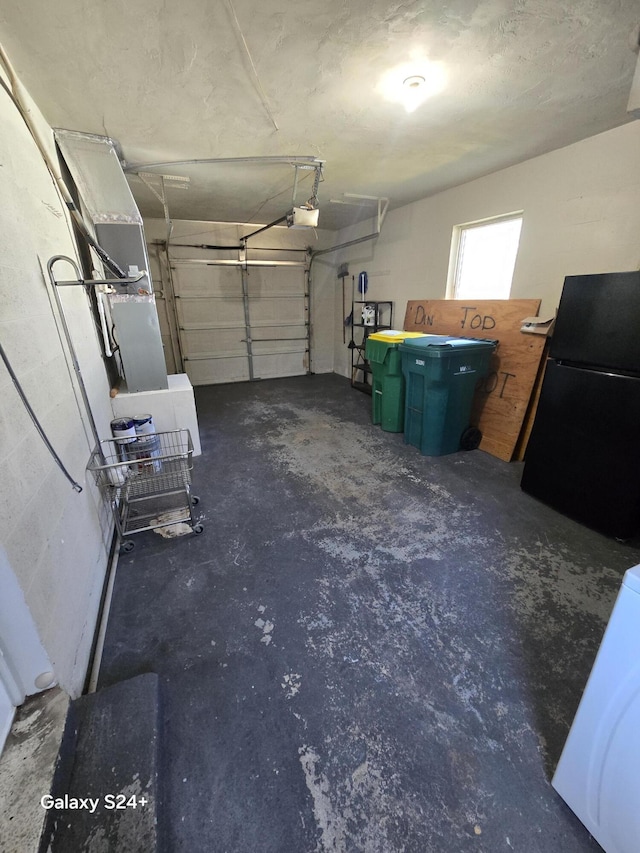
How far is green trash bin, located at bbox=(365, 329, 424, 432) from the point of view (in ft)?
11.4

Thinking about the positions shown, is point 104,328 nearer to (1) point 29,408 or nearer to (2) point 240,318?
(1) point 29,408

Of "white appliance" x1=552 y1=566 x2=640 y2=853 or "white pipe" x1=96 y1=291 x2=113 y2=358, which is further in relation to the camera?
"white pipe" x1=96 y1=291 x2=113 y2=358

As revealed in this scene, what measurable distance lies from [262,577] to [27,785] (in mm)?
1091

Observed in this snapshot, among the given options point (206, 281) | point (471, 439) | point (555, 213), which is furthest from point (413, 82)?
point (206, 281)

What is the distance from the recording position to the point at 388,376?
3598 mm

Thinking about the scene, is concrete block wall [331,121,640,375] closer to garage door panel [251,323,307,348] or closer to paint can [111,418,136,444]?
garage door panel [251,323,307,348]

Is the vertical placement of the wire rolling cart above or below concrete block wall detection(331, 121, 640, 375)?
below

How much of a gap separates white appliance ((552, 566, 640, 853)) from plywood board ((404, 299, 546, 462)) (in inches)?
101

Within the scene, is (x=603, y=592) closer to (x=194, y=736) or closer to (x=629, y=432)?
(x=629, y=432)

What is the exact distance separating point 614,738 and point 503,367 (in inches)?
117

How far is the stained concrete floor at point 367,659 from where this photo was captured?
973 mm

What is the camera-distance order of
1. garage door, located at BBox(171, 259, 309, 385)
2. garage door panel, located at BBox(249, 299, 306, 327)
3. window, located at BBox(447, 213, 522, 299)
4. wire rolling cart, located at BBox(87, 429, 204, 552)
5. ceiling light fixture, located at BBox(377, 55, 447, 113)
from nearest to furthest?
ceiling light fixture, located at BBox(377, 55, 447, 113), wire rolling cart, located at BBox(87, 429, 204, 552), window, located at BBox(447, 213, 522, 299), garage door, located at BBox(171, 259, 309, 385), garage door panel, located at BBox(249, 299, 306, 327)

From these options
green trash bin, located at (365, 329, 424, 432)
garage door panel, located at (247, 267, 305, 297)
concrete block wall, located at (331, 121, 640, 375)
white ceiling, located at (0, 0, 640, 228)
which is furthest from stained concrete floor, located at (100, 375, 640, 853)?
garage door panel, located at (247, 267, 305, 297)

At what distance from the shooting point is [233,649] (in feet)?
4.75
